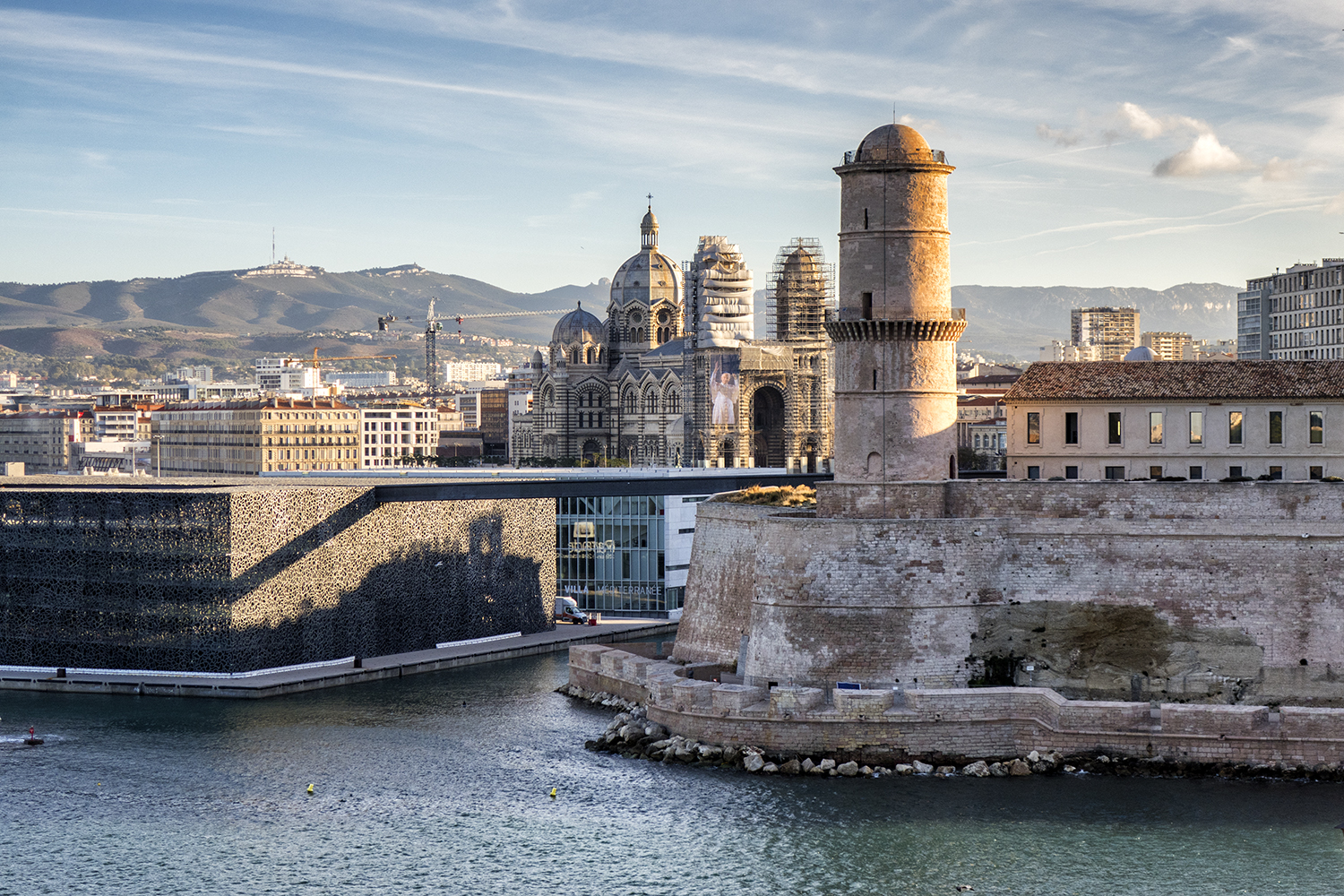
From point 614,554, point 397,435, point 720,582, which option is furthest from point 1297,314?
point 397,435

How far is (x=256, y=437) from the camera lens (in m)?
133

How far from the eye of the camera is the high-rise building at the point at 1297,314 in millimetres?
109250

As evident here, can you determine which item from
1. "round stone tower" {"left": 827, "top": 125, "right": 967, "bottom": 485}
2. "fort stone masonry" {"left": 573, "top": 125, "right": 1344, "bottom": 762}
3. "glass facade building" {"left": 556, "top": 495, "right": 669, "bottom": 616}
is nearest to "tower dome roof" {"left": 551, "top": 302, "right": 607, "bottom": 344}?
Answer: "glass facade building" {"left": 556, "top": 495, "right": 669, "bottom": 616}

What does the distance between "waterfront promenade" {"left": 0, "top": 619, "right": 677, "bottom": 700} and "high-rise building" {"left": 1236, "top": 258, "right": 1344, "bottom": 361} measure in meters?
72.4

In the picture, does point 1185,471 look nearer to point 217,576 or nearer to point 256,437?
point 217,576

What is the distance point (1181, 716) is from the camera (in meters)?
36.8

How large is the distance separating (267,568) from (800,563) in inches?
727

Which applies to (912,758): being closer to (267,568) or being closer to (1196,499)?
(1196,499)

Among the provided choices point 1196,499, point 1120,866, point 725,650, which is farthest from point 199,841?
point 1196,499

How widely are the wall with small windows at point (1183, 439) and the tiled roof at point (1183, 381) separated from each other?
0.25 metres

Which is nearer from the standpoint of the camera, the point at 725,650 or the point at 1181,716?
the point at 1181,716

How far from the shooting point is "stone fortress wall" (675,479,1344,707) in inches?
1537

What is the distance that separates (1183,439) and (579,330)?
88.7 metres

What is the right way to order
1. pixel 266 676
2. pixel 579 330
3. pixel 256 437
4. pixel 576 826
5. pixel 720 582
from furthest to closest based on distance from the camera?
1. pixel 256 437
2. pixel 579 330
3. pixel 266 676
4. pixel 720 582
5. pixel 576 826
